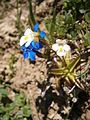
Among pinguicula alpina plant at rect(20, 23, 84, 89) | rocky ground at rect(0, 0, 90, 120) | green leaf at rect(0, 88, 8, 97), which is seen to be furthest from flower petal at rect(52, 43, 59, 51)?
green leaf at rect(0, 88, 8, 97)

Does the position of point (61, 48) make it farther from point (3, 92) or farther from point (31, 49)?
point (3, 92)

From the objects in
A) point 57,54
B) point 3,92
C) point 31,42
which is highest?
point 31,42

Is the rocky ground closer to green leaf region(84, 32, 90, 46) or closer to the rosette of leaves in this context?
the rosette of leaves

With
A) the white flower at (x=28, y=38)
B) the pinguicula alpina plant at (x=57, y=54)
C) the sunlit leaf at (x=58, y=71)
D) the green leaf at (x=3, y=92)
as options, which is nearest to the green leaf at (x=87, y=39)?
the pinguicula alpina plant at (x=57, y=54)

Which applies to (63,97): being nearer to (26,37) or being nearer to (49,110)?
(49,110)

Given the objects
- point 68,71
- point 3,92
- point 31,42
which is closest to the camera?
point 31,42

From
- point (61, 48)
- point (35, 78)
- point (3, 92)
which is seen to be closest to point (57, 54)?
point (61, 48)

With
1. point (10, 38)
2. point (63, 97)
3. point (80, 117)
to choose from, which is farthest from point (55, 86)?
point (10, 38)

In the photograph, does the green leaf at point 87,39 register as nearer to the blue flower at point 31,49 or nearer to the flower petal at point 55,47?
the flower petal at point 55,47
